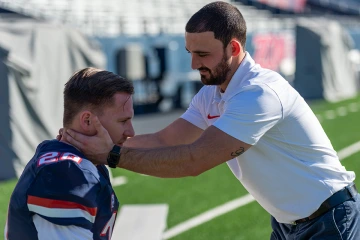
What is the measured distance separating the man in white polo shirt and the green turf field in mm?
3042

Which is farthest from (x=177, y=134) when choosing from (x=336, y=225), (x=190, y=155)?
(x=336, y=225)

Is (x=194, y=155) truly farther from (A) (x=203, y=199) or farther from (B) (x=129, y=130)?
(A) (x=203, y=199)

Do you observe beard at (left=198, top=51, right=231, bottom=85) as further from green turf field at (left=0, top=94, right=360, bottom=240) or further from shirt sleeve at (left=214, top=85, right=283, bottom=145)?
green turf field at (left=0, top=94, right=360, bottom=240)

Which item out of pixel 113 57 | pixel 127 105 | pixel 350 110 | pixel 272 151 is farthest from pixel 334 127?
pixel 127 105

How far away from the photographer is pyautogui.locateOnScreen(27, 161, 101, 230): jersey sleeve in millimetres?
2221

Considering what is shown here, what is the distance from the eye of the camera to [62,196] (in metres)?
2.24

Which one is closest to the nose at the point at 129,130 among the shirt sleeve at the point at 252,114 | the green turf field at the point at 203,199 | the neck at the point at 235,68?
the shirt sleeve at the point at 252,114

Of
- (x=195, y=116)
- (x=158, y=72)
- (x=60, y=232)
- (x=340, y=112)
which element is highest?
(x=60, y=232)

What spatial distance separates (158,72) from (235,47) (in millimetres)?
15076

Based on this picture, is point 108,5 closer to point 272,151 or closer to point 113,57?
point 113,57

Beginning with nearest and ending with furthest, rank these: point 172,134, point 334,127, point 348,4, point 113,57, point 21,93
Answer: point 172,134
point 21,93
point 334,127
point 113,57
point 348,4

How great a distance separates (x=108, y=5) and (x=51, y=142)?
64.2ft

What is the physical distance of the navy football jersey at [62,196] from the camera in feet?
7.32

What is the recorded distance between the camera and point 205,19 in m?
3.27
